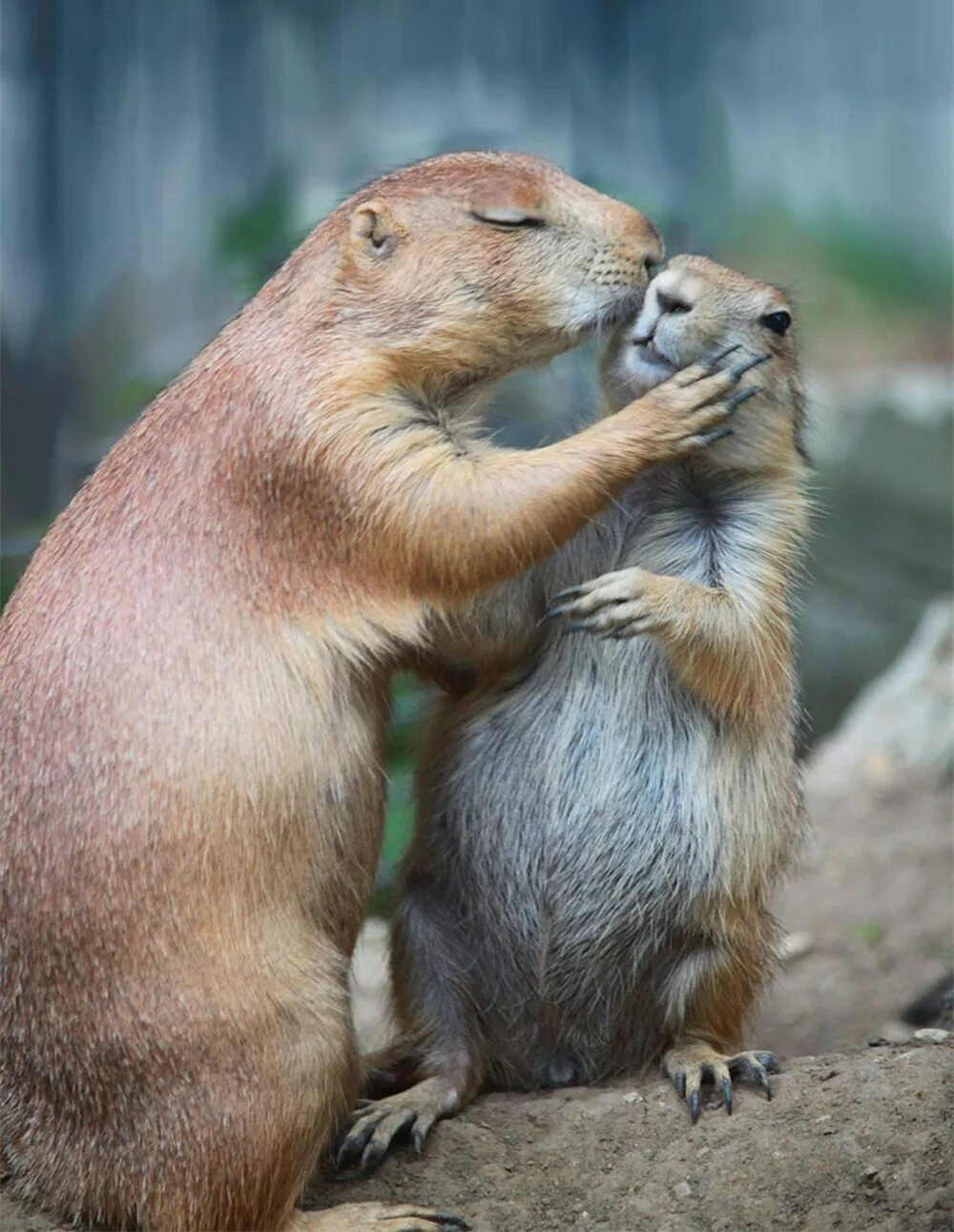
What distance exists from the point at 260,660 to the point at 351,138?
4.58 meters

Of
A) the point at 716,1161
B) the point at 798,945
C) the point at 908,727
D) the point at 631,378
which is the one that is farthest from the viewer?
the point at 908,727

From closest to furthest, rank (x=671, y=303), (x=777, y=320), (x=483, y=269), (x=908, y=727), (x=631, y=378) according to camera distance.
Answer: (x=483, y=269)
(x=671, y=303)
(x=631, y=378)
(x=777, y=320)
(x=908, y=727)

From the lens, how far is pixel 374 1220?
397 centimetres

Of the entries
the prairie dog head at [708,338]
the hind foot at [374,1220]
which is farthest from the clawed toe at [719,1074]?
the prairie dog head at [708,338]

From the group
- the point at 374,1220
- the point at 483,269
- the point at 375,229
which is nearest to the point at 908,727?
the point at 483,269

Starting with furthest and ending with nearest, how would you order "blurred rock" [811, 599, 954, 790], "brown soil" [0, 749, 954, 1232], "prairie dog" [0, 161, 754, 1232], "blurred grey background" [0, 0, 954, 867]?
"blurred rock" [811, 599, 954, 790] < "blurred grey background" [0, 0, 954, 867] < "brown soil" [0, 749, 954, 1232] < "prairie dog" [0, 161, 754, 1232]

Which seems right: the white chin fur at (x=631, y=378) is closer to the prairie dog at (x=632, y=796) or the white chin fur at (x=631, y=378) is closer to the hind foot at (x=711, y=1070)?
the prairie dog at (x=632, y=796)

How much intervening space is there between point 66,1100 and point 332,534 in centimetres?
156

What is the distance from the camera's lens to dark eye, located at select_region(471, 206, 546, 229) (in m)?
4.31

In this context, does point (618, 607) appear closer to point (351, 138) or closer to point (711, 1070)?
point (711, 1070)

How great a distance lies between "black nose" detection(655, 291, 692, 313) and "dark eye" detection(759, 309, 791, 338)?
1.03ft

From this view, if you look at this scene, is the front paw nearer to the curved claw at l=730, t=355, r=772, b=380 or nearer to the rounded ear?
the curved claw at l=730, t=355, r=772, b=380

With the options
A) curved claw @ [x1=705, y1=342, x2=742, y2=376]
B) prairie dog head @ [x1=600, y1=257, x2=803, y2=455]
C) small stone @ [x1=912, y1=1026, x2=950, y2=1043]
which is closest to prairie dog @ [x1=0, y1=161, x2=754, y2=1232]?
prairie dog head @ [x1=600, y1=257, x2=803, y2=455]

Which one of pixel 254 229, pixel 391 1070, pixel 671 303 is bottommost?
pixel 391 1070
